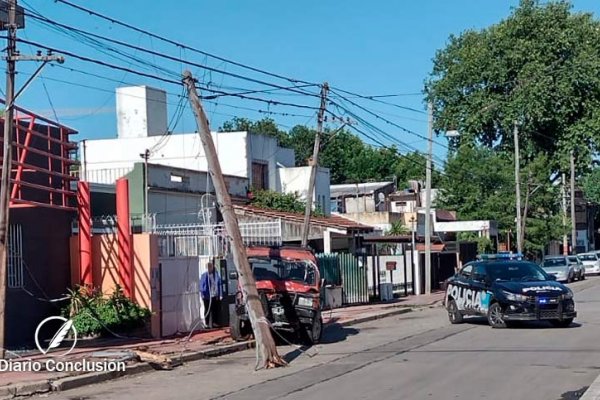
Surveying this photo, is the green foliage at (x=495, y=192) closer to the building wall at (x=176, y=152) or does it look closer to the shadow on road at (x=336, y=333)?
the building wall at (x=176, y=152)

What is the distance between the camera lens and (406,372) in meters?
14.7

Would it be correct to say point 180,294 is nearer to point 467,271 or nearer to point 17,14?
point 467,271

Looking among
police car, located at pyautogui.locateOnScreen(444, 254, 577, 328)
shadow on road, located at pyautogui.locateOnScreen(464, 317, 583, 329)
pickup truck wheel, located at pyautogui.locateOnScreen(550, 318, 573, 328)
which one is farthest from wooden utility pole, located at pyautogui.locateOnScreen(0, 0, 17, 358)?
pickup truck wheel, located at pyautogui.locateOnScreen(550, 318, 573, 328)

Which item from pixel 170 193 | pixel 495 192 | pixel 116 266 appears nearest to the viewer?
pixel 116 266

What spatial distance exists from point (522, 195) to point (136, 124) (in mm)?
28235

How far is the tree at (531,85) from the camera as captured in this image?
64625 mm

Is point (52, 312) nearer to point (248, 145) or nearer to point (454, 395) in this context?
point (454, 395)

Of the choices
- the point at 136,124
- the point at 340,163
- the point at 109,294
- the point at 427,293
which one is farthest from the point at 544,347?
the point at 340,163

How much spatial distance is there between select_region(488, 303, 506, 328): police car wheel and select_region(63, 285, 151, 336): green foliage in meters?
7.93

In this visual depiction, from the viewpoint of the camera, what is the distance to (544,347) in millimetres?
17562

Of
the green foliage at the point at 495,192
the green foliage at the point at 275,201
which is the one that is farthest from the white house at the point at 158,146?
the green foliage at the point at 495,192

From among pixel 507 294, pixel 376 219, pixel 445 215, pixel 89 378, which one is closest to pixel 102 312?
pixel 89 378

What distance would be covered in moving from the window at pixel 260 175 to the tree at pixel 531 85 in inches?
1007

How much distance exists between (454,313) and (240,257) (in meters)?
8.95
